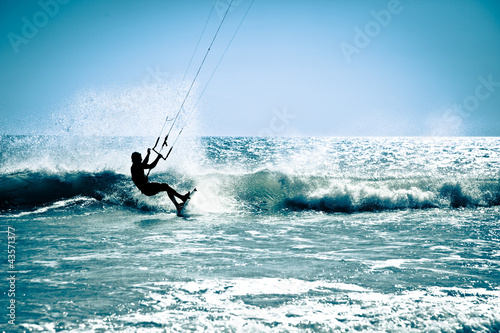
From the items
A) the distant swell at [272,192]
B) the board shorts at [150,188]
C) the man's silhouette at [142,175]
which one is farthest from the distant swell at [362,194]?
the man's silhouette at [142,175]

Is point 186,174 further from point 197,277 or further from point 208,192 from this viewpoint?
point 197,277

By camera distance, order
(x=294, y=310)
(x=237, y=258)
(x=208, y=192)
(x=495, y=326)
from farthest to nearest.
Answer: (x=208, y=192) < (x=237, y=258) < (x=294, y=310) < (x=495, y=326)

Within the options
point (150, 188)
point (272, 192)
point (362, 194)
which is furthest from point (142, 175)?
point (362, 194)

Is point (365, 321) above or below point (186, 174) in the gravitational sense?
below

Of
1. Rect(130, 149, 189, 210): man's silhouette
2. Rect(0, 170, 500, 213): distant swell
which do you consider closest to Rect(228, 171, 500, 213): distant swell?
Rect(0, 170, 500, 213): distant swell

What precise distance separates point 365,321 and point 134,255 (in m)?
4.06

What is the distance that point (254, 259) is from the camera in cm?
595

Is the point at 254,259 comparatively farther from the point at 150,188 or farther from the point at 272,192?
the point at 272,192

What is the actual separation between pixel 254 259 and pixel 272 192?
8.16m

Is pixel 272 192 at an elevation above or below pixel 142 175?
below

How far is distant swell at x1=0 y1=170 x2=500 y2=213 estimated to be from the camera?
41.2ft

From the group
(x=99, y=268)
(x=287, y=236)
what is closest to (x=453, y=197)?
(x=287, y=236)

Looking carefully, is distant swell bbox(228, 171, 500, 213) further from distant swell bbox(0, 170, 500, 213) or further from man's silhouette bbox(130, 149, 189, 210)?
man's silhouette bbox(130, 149, 189, 210)

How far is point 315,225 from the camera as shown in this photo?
9328 millimetres
